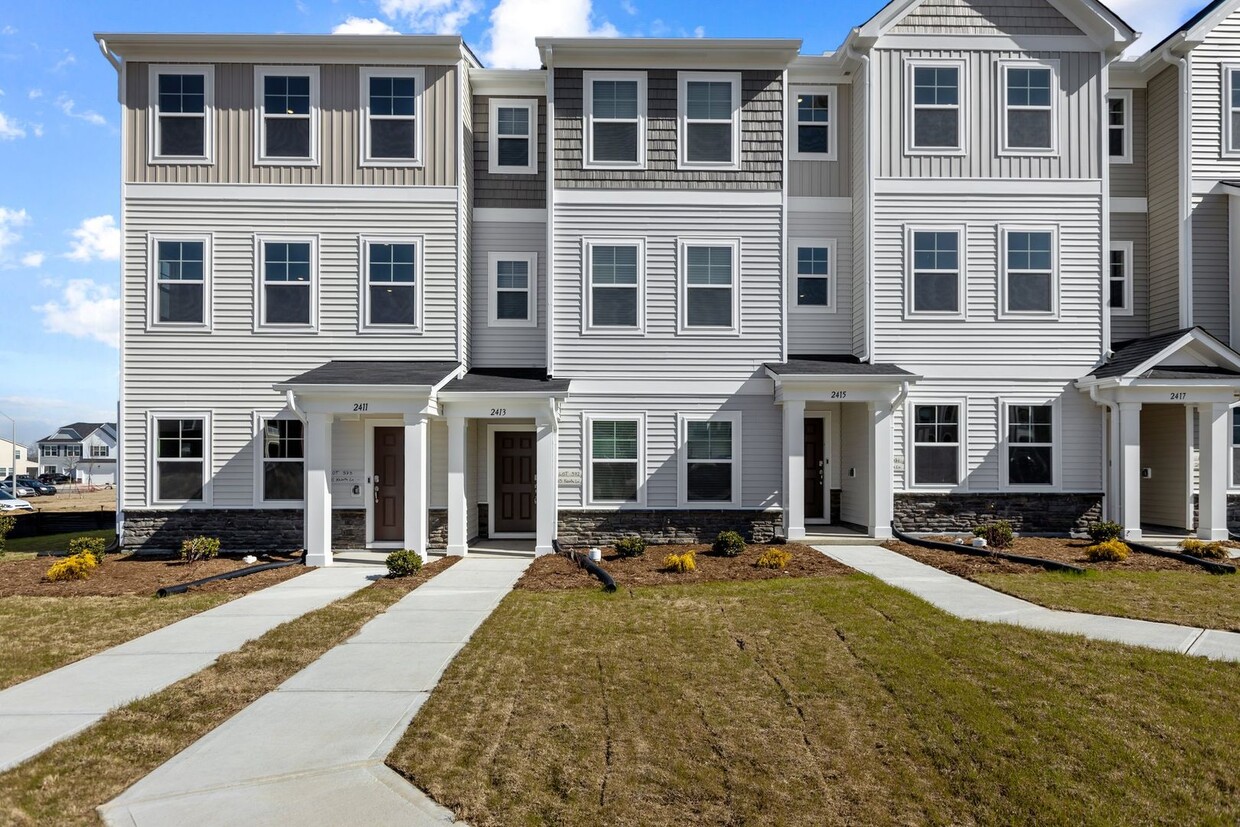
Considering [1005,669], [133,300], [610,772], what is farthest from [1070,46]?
[133,300]

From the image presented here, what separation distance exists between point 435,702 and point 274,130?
481 inches

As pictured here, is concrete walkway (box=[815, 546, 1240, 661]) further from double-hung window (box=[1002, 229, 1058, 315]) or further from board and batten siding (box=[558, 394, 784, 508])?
double-hung window (box=[1002, 229, 1058, 315])

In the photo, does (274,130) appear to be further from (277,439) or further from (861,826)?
(861,826)

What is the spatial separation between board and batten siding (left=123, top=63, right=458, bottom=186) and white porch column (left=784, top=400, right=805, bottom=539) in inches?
306

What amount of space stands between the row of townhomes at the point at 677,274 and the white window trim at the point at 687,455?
71 mm

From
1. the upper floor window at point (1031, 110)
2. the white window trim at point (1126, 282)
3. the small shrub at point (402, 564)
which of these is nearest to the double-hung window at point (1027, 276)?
the upper floor window at point (1031, 110)

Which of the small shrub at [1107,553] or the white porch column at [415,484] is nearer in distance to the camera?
the small shrub at [1107,553]

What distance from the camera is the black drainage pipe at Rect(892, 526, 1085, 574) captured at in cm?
1095

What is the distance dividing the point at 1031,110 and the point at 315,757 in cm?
1619

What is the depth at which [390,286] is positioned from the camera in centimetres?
1417

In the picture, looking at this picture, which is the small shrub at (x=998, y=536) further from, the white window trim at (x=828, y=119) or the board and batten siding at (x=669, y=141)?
the white window trim at (x=828, y=119)

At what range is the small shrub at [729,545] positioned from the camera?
41.6 ft

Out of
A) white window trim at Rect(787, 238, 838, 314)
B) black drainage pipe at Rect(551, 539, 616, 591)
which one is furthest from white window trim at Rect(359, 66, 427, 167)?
black drainage pipe at Rect(551, 539, 616, 591)

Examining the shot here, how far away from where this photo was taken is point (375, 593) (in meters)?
10.2
